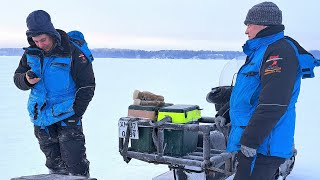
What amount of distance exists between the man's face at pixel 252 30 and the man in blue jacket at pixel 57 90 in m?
1.77

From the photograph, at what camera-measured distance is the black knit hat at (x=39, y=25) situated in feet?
12.5

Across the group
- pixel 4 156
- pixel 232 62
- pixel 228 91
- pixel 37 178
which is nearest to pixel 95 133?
pixel 4 156

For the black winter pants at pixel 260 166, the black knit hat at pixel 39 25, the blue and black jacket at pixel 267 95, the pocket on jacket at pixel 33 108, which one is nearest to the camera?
the blue and black jacket at pixel 267 95

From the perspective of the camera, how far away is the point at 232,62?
5.09m

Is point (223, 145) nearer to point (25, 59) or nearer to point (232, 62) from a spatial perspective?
point (232, 62)

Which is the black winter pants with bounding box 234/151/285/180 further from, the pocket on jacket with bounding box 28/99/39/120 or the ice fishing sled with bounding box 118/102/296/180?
the pocket on jacket with bounding box 28/99/39/120

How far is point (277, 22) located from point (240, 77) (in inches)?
18.0

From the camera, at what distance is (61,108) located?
13.0ft

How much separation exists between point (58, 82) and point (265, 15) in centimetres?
211

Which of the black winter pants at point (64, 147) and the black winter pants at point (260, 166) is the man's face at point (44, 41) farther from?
the black winter pants at point (260, 166)

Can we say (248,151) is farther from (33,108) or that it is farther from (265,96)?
(33,108)

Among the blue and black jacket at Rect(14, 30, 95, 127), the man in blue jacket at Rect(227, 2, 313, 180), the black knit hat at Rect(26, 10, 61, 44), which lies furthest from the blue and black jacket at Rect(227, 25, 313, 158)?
the black knit hat at Rect(26, 10, 61, 44)

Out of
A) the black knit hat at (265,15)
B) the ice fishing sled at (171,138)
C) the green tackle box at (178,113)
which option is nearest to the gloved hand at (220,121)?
the ice fishing sled at (171,138)

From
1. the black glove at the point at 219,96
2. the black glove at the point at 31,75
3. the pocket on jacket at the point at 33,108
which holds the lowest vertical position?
the pocket on jacket at the point at 33,108
